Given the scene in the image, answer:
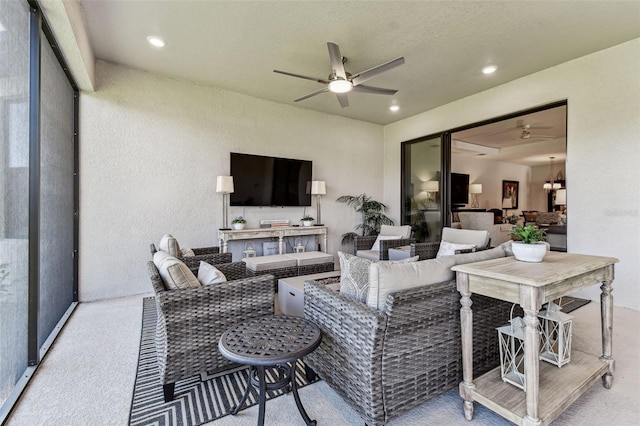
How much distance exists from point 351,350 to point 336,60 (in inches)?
101

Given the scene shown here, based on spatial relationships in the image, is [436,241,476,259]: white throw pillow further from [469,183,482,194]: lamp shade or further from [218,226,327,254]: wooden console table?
[469,183,482,194]: lamp shade

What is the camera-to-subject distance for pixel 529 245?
1.73 meters

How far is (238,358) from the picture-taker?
132 cm

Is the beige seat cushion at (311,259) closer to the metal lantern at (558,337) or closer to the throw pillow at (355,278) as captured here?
the throw pillow at (355,278)

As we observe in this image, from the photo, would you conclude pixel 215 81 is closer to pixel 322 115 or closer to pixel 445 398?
pixel 322 115

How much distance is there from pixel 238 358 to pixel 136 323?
2280mm

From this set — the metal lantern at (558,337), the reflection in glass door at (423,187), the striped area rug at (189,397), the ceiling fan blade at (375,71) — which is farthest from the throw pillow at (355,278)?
the reflection in glass door at (423,187)

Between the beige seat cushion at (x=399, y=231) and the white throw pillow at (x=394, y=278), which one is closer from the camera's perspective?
the white throw pillow at (x=394, y=278)

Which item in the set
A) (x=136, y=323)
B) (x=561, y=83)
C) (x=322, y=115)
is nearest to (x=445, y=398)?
(x=136, y=323)

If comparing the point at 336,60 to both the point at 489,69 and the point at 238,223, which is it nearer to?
the point at 489,69

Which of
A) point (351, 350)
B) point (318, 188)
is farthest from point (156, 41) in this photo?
point (351, 350)

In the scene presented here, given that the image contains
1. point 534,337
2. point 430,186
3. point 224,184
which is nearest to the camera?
point 534,337

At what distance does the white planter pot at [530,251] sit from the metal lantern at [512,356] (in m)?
0.37

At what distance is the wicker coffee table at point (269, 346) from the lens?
132 cm
